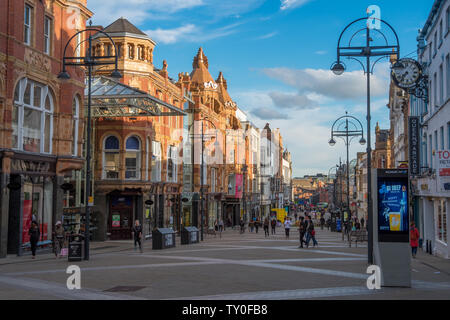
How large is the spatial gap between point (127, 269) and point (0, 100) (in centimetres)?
1002

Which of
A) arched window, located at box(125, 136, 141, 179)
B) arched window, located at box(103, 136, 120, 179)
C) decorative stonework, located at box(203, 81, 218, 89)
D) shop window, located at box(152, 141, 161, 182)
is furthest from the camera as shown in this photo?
decorative stonework, located at box(203, 81, 218, 89)

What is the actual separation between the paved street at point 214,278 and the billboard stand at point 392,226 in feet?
1.61

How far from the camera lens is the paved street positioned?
12.6 metres

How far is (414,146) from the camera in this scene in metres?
28.0

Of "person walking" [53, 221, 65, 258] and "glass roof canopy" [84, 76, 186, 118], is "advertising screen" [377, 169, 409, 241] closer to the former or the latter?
"person walking" [53, 221, 65, 258]

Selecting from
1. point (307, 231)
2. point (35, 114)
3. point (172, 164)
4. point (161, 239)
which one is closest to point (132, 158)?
point (172, 164)

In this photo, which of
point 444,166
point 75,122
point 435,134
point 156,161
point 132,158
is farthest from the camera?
point 156,161

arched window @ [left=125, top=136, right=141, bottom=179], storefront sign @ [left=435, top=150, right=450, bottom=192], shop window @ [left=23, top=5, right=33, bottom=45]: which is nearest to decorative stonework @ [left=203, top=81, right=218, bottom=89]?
arched window @ [left=125, top=136, right=141, bottom=179]

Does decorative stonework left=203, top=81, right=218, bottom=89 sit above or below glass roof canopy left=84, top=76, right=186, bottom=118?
above

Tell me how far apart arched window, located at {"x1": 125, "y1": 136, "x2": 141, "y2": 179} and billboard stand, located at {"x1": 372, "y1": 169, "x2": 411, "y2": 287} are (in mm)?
25600

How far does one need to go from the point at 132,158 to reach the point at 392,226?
1035 inches

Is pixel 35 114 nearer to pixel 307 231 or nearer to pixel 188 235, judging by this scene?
pixel 188 235

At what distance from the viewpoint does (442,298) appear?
12.0 m

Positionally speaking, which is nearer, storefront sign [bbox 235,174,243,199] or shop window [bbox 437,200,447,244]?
shop window [bbox 437,200,447,244]
